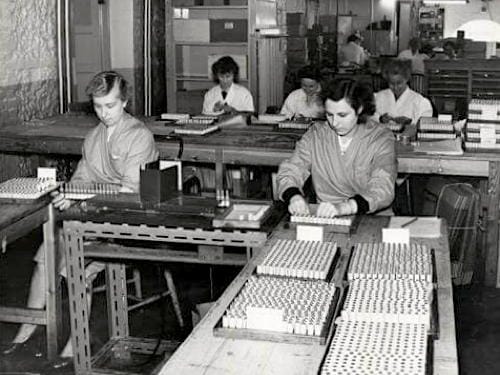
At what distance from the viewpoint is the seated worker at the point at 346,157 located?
3.76 metres

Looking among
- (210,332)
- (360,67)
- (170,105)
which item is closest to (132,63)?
(170,105)

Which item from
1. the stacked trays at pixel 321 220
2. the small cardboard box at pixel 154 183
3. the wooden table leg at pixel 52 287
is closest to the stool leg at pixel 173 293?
the wooden table leg at pixel 52 287

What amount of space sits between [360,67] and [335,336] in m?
11.1

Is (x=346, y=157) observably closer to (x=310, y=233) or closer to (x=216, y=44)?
(x=310, y=233)

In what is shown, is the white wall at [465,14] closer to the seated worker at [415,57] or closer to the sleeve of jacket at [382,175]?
the seated worker at [415,57]

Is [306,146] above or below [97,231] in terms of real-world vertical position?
above

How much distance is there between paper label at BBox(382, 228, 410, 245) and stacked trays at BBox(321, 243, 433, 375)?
0.13 m

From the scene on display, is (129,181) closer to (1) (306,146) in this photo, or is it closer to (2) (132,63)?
(1) (306,146)

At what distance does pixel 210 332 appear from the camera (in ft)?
7.48

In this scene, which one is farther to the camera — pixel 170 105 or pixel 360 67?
pixel 360 67

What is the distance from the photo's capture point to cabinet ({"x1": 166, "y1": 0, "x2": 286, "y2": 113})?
9.16 m

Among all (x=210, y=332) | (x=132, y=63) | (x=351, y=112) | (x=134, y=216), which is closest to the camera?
(x=210, y=332)

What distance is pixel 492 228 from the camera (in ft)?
16.6

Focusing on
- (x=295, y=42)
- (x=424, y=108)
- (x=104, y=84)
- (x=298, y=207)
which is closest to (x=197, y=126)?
(x=104, y=84)
